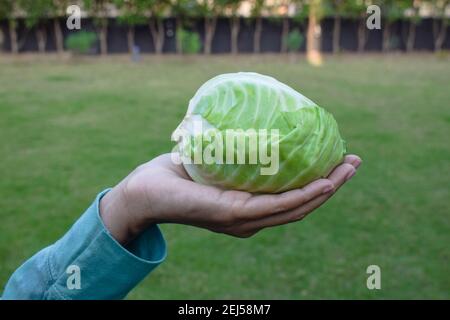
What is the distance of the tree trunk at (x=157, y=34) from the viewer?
17.1 m

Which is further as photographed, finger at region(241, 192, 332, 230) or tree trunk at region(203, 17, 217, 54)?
tree trunk at region(203, 17, 217, 54)

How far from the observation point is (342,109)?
7.78 meters

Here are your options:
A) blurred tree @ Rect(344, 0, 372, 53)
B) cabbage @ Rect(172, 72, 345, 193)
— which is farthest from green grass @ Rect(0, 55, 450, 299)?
blurred tree @ Rect(344, 0, 372, 53)

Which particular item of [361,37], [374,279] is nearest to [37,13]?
[361,37]

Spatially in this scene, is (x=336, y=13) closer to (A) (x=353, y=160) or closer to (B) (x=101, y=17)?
(B) (x=101, y=17)

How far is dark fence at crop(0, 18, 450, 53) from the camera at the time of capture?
17078 mm

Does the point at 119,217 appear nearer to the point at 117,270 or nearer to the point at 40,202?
the point at 117,270

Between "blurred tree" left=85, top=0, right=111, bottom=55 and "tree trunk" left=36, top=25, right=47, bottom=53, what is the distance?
65.6 inches

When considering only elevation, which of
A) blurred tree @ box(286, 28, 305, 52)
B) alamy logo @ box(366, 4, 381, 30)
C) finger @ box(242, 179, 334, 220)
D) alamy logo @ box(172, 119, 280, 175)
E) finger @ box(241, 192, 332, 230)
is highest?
alamy logo @ box(366, 4, 381, 30)

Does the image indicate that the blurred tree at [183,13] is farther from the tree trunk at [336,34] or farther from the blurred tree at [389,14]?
the blurred tree at [389,14]

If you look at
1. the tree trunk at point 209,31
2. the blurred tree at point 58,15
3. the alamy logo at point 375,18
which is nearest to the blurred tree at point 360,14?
the tree trunk at point 209,31

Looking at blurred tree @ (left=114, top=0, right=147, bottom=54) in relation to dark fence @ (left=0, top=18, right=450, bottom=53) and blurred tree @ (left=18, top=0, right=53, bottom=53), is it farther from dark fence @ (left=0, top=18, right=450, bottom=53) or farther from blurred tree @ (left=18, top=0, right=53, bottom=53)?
blurred tree @ (left=18, top=0, right=53, bottom=53)

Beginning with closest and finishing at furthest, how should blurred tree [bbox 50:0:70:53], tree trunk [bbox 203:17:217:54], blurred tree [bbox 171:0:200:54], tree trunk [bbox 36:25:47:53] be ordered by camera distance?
blurred tree [bbox 50:0:70:53] → blurred tree [bbox 171:0:200:54] → tree trunk [bbox 36:25:47:53] → tree trunk [bbox 203:17:217:54]

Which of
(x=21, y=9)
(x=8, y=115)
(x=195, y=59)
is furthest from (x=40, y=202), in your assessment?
(x=21, y=9)
